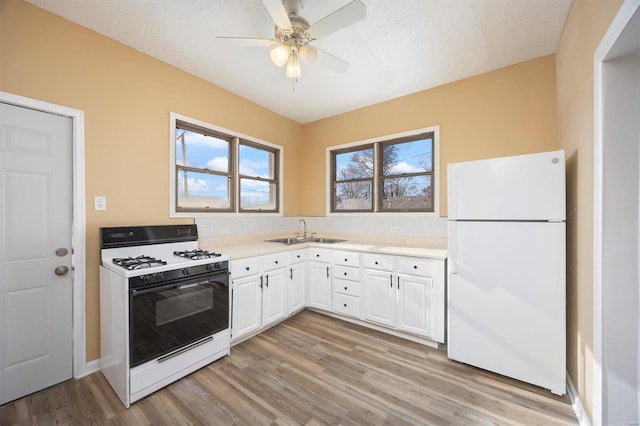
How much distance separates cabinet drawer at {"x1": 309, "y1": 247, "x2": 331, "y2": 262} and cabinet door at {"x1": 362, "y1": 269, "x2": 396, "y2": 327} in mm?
533

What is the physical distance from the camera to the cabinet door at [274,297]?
281cm

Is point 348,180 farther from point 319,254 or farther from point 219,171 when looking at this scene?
point 219,171

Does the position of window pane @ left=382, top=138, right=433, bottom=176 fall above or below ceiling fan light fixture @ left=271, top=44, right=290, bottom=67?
below

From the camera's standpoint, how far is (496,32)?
86.1 inches

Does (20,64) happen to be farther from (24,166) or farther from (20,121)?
(24,166)

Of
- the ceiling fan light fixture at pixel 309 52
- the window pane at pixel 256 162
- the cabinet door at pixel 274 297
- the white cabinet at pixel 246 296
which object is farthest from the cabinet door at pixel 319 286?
the ceiling fan light fixture at pixel 309 52

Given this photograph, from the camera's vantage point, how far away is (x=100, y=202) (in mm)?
2186

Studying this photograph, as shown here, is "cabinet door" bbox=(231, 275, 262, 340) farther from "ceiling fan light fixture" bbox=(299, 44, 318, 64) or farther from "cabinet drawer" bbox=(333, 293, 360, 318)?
"ceiling fan light fixture" bbox=(299, 44, 318, 64)

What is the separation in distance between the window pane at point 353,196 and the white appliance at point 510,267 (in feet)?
5.16

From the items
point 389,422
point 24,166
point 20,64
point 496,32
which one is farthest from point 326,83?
point 389,422

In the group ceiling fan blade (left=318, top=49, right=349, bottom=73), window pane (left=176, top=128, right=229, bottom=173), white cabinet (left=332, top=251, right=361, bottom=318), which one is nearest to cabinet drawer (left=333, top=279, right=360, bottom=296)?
white cabinet (left=332, top=251, right=361, bottom=318)

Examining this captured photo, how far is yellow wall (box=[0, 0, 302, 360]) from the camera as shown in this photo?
73.5 inches

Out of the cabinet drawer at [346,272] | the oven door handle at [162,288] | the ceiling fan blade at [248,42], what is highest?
the ceiling fan blade at [248,42]

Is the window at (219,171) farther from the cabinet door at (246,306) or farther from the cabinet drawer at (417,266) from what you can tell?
the cabinet drawer at (417,266)
